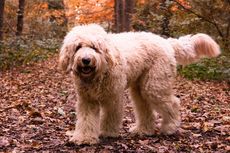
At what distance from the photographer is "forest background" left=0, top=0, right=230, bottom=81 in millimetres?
13836

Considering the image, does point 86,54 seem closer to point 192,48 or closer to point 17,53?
point 192,48

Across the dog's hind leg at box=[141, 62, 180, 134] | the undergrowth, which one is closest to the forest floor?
the dog's hind leg at box=[141, 62, 180, 134]

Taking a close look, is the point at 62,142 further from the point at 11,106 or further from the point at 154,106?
the point at 11,106

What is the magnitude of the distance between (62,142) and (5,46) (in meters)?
12.6

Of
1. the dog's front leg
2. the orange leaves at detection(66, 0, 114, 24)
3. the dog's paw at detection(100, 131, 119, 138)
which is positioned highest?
the orange leaves at detection(66, 0, 114, 24)

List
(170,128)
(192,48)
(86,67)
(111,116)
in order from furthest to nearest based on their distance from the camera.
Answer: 1. (192,48)
2. (170,128)
3. (111,116)
4. (86,67)

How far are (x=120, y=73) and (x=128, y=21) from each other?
488 inches

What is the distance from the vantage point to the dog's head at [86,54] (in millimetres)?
5191

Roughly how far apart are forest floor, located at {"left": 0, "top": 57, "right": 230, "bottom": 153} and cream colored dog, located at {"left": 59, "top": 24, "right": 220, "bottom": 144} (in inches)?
11.1

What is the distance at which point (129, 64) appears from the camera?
6035 millimetres

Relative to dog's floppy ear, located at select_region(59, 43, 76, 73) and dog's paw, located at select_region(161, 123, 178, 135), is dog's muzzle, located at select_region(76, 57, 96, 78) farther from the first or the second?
dog's paw, located at select_region(161, 123, 178, 135)

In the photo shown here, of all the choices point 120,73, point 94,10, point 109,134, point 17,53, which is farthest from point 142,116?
point 94,10

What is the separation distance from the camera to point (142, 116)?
667 cm

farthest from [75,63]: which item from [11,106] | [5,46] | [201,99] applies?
[5,46]
